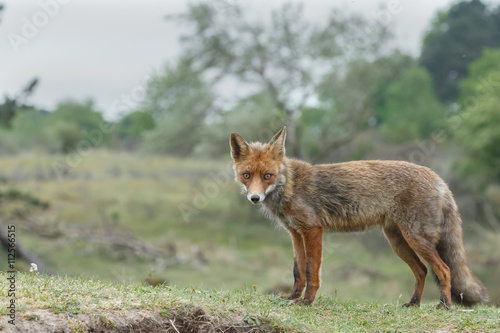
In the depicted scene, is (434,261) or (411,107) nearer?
(434,261)

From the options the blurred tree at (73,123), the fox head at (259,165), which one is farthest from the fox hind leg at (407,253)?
the blurred tree at (73,123)

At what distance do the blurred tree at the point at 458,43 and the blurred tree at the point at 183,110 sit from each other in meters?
30.4

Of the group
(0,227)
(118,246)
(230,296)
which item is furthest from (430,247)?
(118,246)

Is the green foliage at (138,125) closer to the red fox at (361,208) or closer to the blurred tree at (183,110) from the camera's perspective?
the blurred tree at (183,110)

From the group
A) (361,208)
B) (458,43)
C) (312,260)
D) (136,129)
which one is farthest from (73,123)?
(312,260)

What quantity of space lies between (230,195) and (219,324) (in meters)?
31.2

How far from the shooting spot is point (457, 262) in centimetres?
868

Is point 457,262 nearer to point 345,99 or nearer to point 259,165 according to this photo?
point 259,165

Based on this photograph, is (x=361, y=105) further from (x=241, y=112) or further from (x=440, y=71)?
(x=440, y=71)

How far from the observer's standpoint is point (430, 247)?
27.8 feet

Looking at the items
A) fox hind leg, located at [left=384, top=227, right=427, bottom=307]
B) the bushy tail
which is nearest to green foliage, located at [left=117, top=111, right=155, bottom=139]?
fox hind leg, located at [left=384, top=227, right=427, bottom=307]

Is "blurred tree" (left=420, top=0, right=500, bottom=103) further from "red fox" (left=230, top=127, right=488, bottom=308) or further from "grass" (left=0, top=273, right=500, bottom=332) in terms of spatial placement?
"grass" (left=0, top=273, right=500, bottom=332)

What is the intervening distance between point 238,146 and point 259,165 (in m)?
0.55

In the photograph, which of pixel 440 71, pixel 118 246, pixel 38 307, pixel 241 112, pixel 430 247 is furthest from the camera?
pixel 440 71
